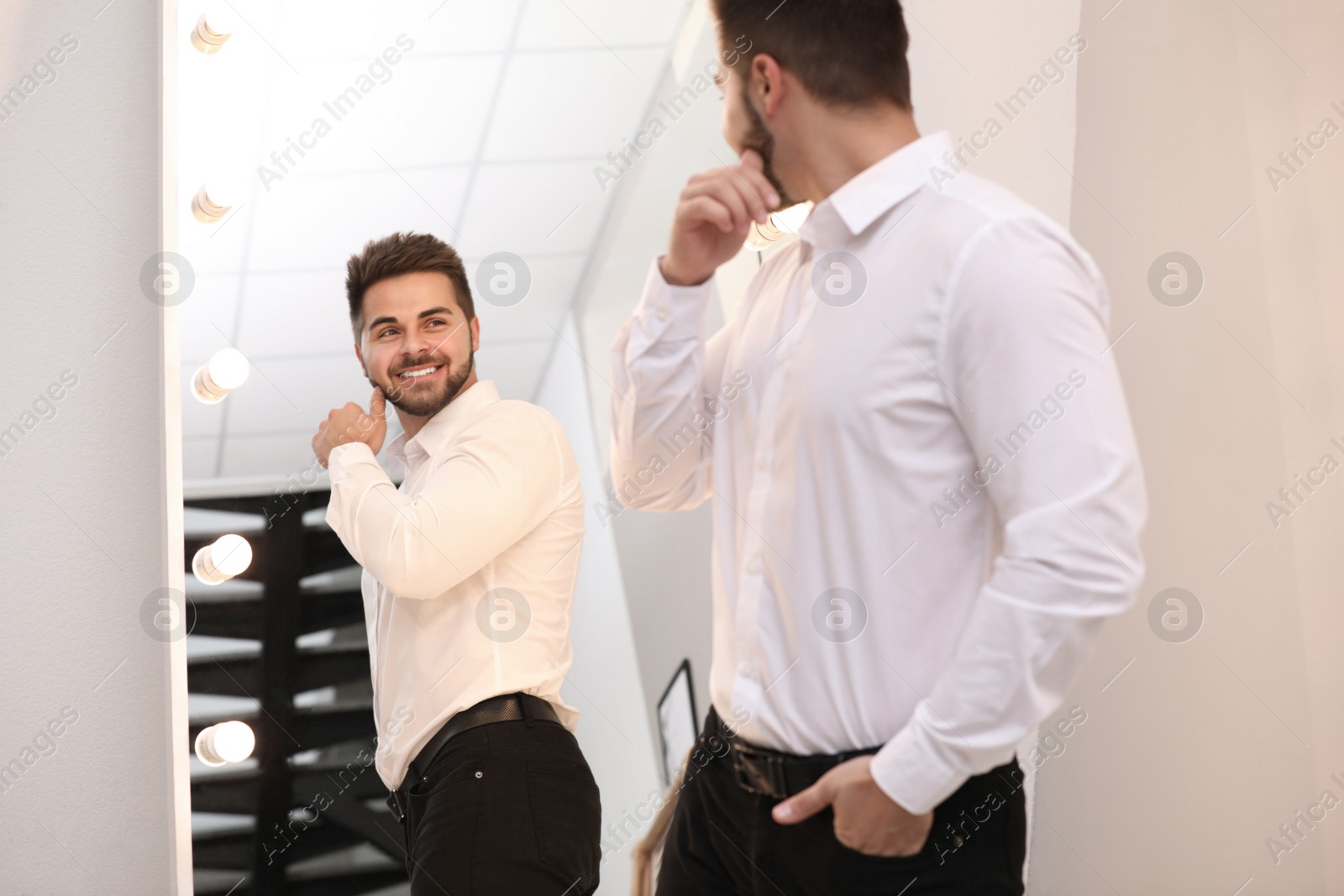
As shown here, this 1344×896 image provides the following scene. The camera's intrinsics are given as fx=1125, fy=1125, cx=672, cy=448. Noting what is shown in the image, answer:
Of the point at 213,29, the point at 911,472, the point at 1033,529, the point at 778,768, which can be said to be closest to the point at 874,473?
the point at 911,472

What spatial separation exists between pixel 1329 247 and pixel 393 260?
1350 mm

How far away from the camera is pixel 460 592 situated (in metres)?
1.59

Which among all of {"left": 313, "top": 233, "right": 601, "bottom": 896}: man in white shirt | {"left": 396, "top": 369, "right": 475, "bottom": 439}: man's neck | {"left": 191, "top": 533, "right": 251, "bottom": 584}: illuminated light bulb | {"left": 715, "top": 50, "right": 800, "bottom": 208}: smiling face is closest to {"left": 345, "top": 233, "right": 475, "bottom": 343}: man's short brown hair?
{"left": 313, "top": 233, "right": 601, "bottom": 896}: man in white shirt

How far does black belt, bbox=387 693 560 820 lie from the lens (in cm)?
151

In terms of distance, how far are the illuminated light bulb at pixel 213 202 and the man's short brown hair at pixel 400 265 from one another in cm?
21

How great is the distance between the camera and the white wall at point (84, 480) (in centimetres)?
160

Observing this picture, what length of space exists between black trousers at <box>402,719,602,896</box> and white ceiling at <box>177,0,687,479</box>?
56 cm

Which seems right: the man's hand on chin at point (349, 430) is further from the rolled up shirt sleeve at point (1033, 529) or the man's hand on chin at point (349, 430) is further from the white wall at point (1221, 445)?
the white wall at point (1221, 445)

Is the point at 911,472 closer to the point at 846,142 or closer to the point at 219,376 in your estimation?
the point at 846,142

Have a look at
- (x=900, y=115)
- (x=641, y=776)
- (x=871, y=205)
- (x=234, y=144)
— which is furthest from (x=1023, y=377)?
(x=234, y=144)

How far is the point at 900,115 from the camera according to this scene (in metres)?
1.15

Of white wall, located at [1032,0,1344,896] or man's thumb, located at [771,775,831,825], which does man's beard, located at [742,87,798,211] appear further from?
white wall, located at [1032,0,1344,896]

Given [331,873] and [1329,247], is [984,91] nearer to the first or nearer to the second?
[1329,247]

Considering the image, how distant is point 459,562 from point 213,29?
→ 3.12 ft
